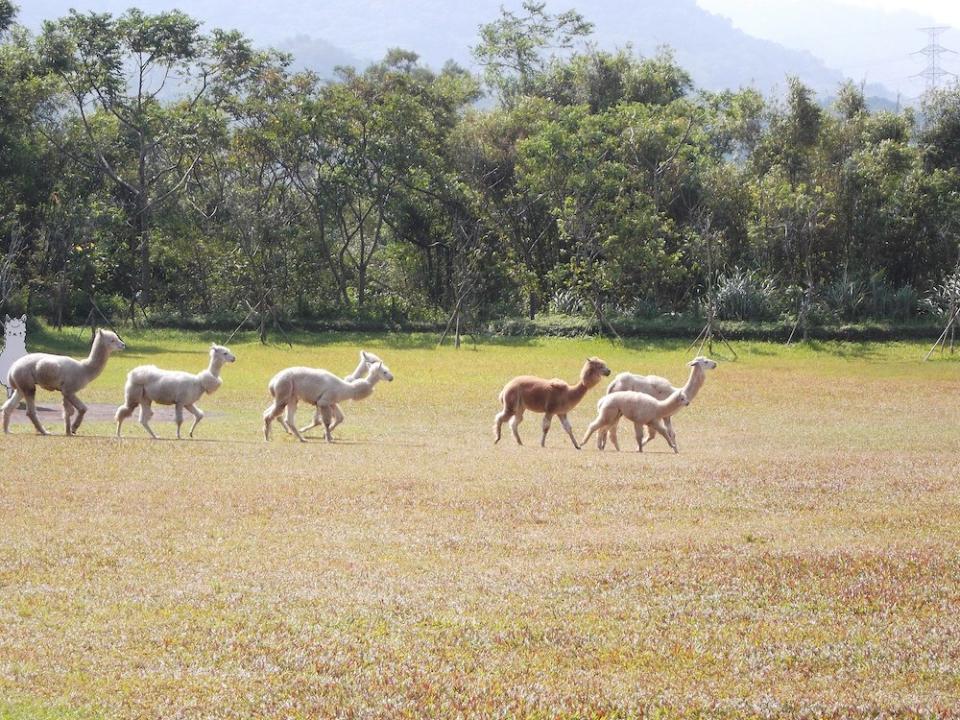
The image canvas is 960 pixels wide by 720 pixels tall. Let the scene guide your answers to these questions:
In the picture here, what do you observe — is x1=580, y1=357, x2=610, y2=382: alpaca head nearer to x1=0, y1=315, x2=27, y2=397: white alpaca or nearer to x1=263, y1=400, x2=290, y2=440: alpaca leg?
x1=263, y1=400, x2=290, y2=440: alpaca leg

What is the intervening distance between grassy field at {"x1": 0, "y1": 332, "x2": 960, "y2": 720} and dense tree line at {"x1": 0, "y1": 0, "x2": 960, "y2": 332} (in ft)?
92.6

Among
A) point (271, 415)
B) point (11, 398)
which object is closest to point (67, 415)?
point (11, 398)

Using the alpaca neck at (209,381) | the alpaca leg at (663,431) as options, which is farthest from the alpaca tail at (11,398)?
the alpaca leg at (663,431)

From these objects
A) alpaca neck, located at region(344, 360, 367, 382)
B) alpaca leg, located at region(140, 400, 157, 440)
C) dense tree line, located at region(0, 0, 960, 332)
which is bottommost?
alpaca leg, located at region(140, 400, 157, 440)

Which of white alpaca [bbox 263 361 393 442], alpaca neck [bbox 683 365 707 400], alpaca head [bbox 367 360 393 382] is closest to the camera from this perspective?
white alpaca [bbox 263 361 393 442]

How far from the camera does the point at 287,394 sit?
19.4m

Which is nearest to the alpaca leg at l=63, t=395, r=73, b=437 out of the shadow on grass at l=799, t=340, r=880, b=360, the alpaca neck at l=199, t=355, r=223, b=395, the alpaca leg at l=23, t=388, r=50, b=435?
the alpaca leg at l=23, t=388, r=50, b=435

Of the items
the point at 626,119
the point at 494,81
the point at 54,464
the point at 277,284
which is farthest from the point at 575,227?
the point at 54,464

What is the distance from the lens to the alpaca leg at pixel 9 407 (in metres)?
19.0

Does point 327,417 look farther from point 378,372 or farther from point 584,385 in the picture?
point 584,385

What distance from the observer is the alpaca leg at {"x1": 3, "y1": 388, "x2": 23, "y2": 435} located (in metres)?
19.0

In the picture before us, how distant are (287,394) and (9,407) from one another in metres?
4.13

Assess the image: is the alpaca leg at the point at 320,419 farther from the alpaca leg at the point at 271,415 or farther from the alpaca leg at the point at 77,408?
the alpaca leg at the point at 77,408

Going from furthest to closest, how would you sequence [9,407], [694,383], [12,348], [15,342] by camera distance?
[12,348] < [15,342] < [694,383] < [9,407]
